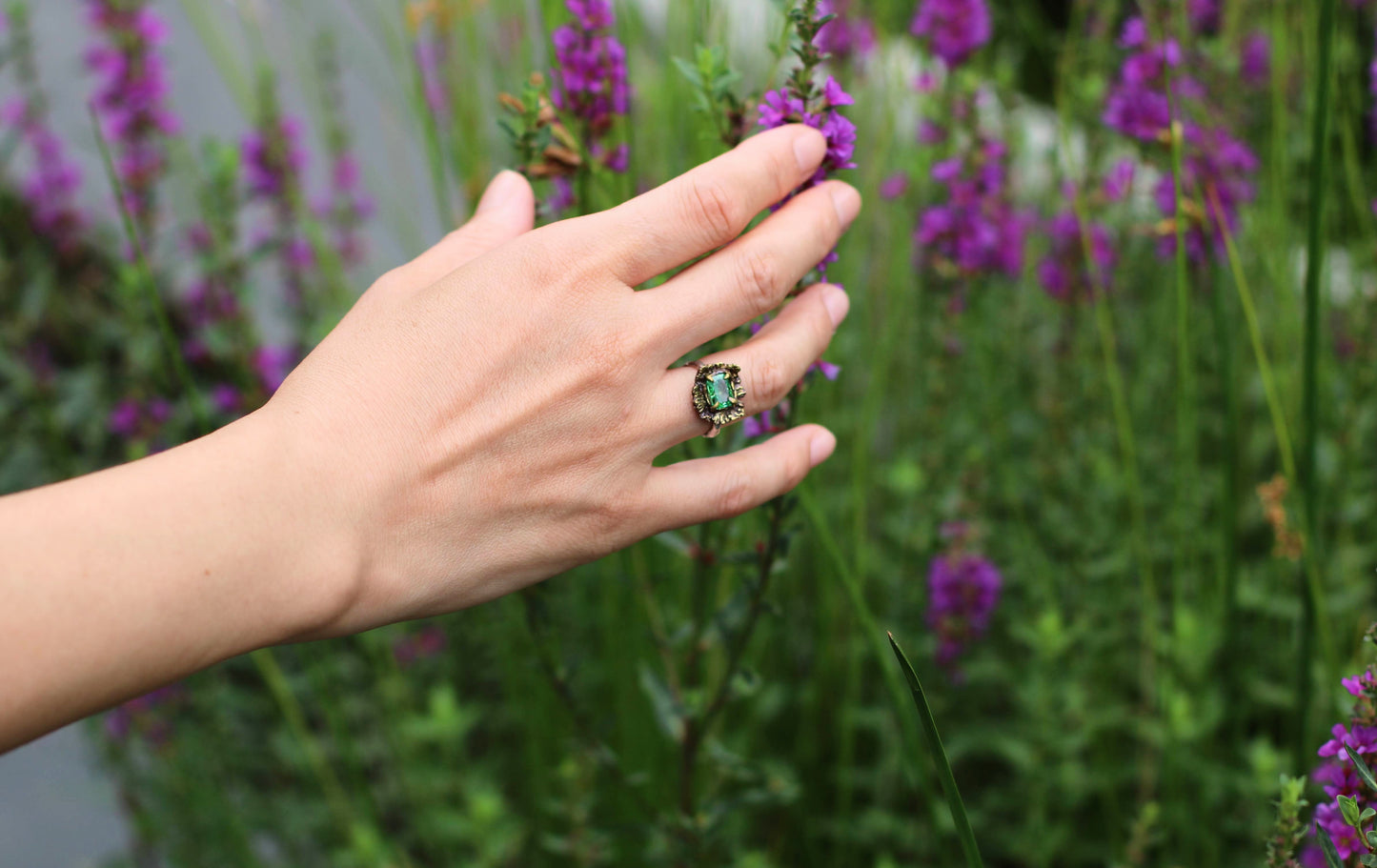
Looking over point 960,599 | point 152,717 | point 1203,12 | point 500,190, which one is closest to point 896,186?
point 1203,12

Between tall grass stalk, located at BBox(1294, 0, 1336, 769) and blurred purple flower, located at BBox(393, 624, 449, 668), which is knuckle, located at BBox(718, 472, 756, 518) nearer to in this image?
tall grass stalk, located at BBox(1294, 0, 1336, 769)

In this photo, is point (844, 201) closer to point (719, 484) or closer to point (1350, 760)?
point (719, 484)

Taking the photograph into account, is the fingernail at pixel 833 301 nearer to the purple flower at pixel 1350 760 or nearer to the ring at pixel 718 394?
the ring at pixel 718 394

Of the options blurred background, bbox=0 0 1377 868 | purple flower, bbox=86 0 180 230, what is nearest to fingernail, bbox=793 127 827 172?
blurred background, bbox=0 0 1377 868

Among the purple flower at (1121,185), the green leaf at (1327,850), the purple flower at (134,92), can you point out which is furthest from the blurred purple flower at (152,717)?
the purple flower at (1121,185)

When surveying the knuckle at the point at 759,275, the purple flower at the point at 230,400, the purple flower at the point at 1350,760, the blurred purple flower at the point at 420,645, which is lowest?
the blurred purple flower at the point at 420,645

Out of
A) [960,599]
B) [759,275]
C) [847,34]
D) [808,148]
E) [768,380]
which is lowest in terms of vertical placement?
[960,599]

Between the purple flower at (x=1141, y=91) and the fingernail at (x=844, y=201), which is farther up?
the purple flower at (x=1141, y=91)
